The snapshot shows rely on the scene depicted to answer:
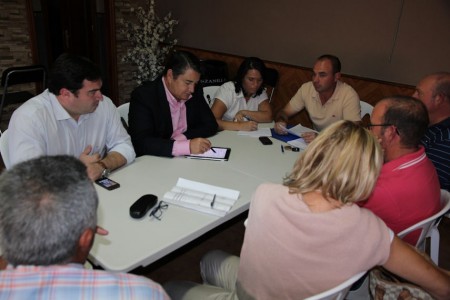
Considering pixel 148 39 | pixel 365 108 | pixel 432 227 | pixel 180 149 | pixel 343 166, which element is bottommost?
pixel 432 227

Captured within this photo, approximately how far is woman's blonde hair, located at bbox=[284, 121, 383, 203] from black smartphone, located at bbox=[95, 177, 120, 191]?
34.9 inches

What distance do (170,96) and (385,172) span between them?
1.42 metres

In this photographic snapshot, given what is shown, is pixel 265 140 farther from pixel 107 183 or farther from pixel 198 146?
pixel 107 183

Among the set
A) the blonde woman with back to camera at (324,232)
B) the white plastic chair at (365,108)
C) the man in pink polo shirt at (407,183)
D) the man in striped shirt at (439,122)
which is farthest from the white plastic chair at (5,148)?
the white plastic chair at (365,108)

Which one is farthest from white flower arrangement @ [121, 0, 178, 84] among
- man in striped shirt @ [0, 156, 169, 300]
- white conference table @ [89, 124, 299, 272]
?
man in striped shirt @ [0, 156, 169, 300]

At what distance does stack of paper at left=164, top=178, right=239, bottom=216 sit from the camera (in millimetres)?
1473

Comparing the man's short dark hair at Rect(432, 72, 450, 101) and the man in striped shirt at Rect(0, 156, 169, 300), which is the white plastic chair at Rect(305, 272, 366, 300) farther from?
the man's short dark hair at Rect(432, 72, 450, 101)

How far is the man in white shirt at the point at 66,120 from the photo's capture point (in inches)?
64.0

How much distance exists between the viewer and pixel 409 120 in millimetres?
1526

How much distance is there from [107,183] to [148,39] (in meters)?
3.59

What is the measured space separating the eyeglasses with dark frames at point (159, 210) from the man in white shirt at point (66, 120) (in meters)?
0.41

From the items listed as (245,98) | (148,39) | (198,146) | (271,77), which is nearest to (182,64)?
(198,146)

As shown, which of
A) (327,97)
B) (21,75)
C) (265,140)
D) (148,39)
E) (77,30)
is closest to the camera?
(265,140)

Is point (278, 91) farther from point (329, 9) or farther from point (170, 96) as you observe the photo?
point (170, 96)
